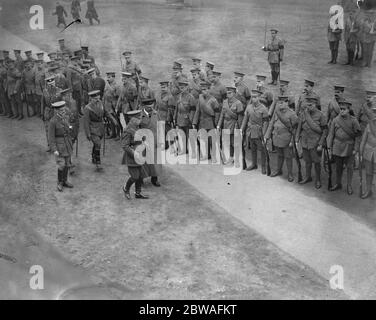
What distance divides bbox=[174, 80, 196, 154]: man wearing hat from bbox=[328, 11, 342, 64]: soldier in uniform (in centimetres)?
534

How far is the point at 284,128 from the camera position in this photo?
31.0 feet

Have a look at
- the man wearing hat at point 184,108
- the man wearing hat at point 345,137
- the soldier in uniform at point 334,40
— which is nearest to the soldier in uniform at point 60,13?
the soldier in uniform at point 334,40

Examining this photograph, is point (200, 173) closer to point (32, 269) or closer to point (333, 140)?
point (333, 140)

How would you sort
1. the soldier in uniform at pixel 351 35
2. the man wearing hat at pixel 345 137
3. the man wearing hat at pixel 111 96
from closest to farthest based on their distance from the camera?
the man wearing hat at pixel 345 137, the man wearing hat at pixel 111 96, the soldier in uniform at pixel 351 35

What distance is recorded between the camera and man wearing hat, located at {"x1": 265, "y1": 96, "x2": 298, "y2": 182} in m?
9.41

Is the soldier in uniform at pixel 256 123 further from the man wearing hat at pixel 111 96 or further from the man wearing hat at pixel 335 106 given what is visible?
the man wearing hat at pixel 111 96

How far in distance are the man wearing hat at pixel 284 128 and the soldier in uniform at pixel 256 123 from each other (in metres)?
0.17

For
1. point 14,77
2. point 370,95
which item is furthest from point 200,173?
point 14,77

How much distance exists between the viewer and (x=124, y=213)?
8641mm

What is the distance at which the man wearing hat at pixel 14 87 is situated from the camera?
12883 mm

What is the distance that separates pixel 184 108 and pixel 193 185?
166 cm

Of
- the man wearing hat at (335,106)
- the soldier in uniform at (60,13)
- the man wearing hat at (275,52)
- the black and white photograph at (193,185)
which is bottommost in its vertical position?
the black and white photograph at (193,185)
